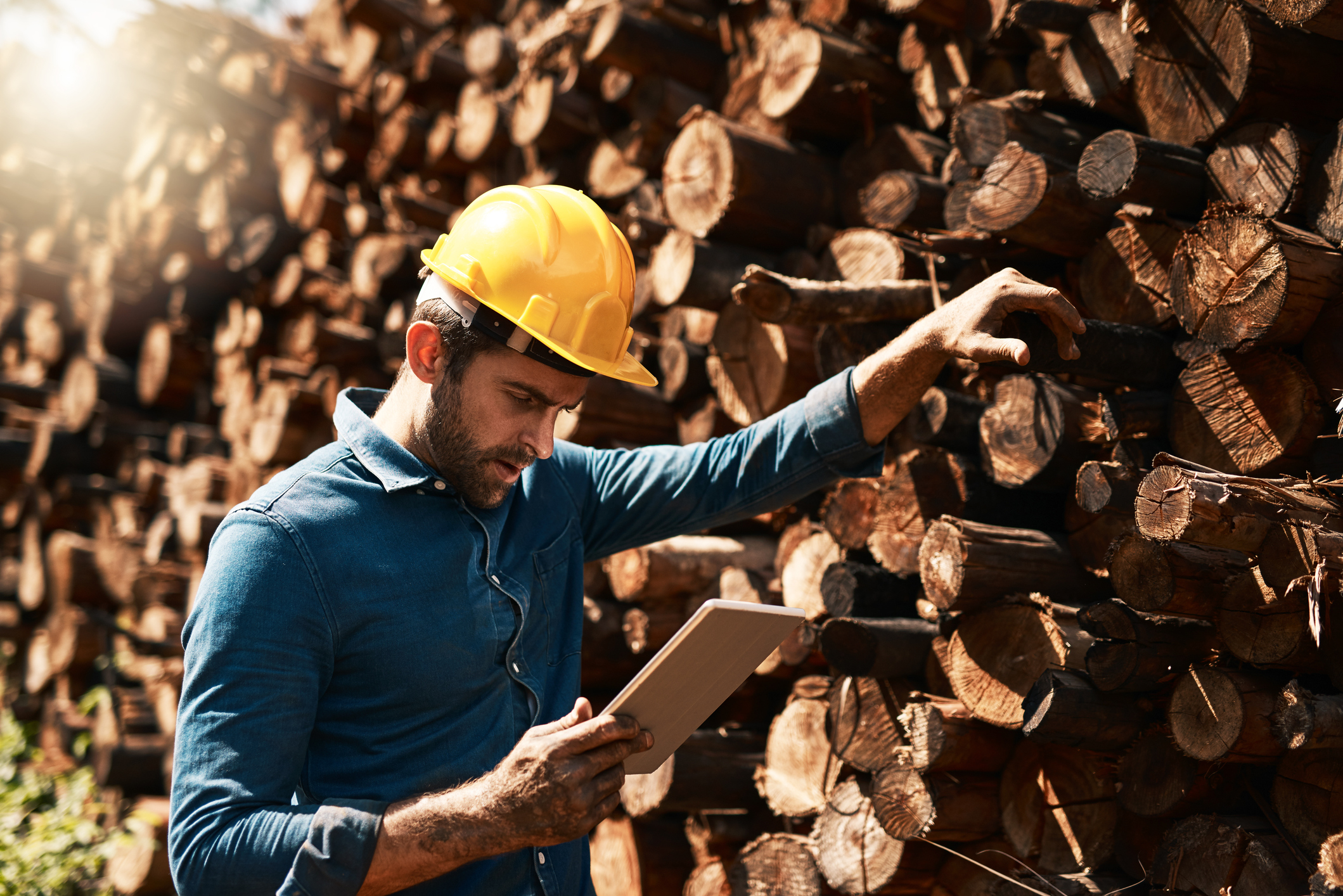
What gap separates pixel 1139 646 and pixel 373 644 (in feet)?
5.01

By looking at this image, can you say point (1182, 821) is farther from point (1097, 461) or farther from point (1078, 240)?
point (1078, 240)

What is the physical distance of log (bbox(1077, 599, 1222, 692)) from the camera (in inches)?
83.7

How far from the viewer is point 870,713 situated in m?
2.78

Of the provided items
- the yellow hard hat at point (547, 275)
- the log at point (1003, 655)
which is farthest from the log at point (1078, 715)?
the yellow hard hat at point (547, 275)

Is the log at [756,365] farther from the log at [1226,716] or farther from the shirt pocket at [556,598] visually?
the log at [1226,716]

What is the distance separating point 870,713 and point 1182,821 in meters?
0.84

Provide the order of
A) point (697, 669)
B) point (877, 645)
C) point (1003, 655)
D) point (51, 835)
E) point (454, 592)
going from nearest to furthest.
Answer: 1. point (697, 669)
2. point (454, 592)
3. point (1003, 655)
4. point (877, 645)
5. point (51, 835)

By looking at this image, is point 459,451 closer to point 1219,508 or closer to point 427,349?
point 427,349

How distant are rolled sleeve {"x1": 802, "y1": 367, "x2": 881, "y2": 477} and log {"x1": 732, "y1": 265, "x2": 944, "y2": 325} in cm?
34

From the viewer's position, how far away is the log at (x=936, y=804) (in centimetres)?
250

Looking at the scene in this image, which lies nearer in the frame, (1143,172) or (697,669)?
(697,669)

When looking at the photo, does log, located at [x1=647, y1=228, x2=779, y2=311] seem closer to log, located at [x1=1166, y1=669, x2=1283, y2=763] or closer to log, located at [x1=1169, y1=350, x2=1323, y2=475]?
log, located at [x1=1169, y1=350, x2=1323, y2=475]

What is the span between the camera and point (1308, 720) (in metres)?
1.89

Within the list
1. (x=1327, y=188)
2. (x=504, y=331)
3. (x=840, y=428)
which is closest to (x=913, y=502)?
(x=840, y=428)
